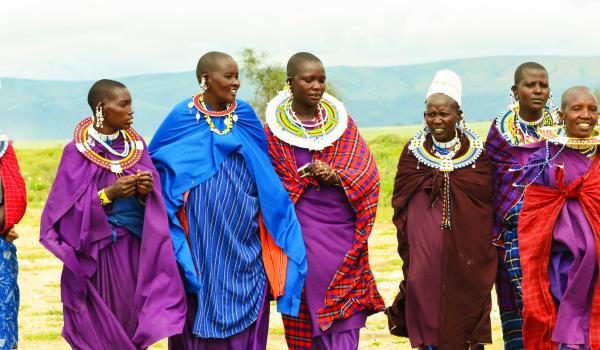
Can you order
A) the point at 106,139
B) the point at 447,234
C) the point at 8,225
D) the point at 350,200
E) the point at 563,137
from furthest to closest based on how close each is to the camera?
the point at 350,200, the point at 447,234, the point at 8,225, the point at 106,139, the point at 563,137

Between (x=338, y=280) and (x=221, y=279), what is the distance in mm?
Answer: 923

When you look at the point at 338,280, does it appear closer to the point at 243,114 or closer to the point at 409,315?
the point at 409,315

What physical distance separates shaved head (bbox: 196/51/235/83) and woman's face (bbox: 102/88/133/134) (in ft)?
2.39

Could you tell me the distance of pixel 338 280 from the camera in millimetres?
8242

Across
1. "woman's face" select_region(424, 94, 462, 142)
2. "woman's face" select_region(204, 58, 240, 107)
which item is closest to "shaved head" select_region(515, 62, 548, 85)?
"woman's face" select_region(424, 94, 462, 142)

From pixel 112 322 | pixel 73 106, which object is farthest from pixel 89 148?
pixel 73 106

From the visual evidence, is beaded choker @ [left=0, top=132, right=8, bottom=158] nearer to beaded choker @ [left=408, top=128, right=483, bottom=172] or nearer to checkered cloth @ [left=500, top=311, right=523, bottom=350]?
beaded choker @ [left=408, top=128, right=483, bottom=172]

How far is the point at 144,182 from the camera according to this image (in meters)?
7.48

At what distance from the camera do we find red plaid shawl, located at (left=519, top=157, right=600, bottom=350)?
293 inches

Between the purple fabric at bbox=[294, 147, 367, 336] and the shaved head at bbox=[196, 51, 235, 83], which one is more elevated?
the shaved head at bbox=[196, 51, 235, 83]

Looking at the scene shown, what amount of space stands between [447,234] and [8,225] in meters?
3.19

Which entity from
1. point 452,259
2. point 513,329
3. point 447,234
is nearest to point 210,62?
point 447,234

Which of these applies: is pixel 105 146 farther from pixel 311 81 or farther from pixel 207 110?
pixel 311 81

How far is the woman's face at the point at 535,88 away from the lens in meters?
8.30
